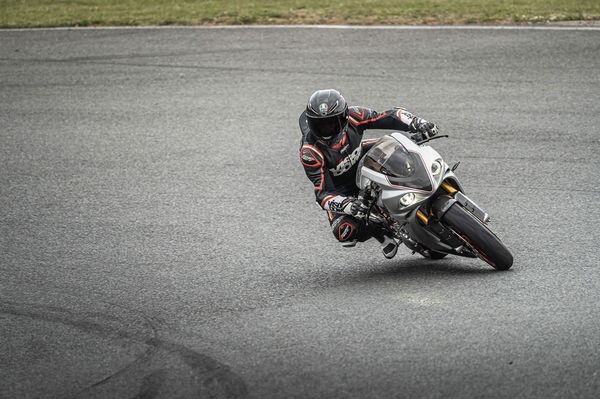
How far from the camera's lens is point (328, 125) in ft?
24.2

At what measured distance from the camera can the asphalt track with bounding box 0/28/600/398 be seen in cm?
578

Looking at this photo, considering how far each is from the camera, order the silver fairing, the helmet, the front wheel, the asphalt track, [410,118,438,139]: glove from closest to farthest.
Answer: the asphalt track, the front wheel, the silver fairing, the helmet, [410,118,438,139]: glove

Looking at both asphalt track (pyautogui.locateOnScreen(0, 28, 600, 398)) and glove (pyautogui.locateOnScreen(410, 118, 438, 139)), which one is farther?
glove (pyautogui.locateOnScreen(410, 118, 438, 139))

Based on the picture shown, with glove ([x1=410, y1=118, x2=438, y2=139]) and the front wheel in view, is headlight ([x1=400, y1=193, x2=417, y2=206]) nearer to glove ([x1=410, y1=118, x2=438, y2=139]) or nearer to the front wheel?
the front wheel

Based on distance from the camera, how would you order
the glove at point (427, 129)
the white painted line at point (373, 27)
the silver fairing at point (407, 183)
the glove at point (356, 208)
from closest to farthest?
1. the silver fairing at point (407, 183)
2. the glove at point (356, 208)
3. the glove at point (427, 129)
4. the white painted line at point (373, 27)

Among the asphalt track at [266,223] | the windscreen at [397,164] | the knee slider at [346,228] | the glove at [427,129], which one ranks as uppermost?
the glove at [427,129]

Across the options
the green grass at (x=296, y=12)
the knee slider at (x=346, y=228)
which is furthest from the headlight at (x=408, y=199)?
the green grass at (x=296, y=12)

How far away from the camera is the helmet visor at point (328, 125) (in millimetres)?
7344

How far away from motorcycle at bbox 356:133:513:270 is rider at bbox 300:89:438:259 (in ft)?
0.78

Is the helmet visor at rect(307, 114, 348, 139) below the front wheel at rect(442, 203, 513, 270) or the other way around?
the other way around

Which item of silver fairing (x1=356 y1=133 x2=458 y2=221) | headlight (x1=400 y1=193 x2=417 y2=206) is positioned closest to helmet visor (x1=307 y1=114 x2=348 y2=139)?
silver fairing (x1=356 y1=133 x2=458 y2=221)

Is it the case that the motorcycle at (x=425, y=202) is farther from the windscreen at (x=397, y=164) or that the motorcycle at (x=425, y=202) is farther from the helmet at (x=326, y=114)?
the helmet at (x=326, y=114)

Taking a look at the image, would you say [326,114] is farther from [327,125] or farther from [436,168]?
[436,168]

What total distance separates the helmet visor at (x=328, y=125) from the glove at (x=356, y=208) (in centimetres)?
69
